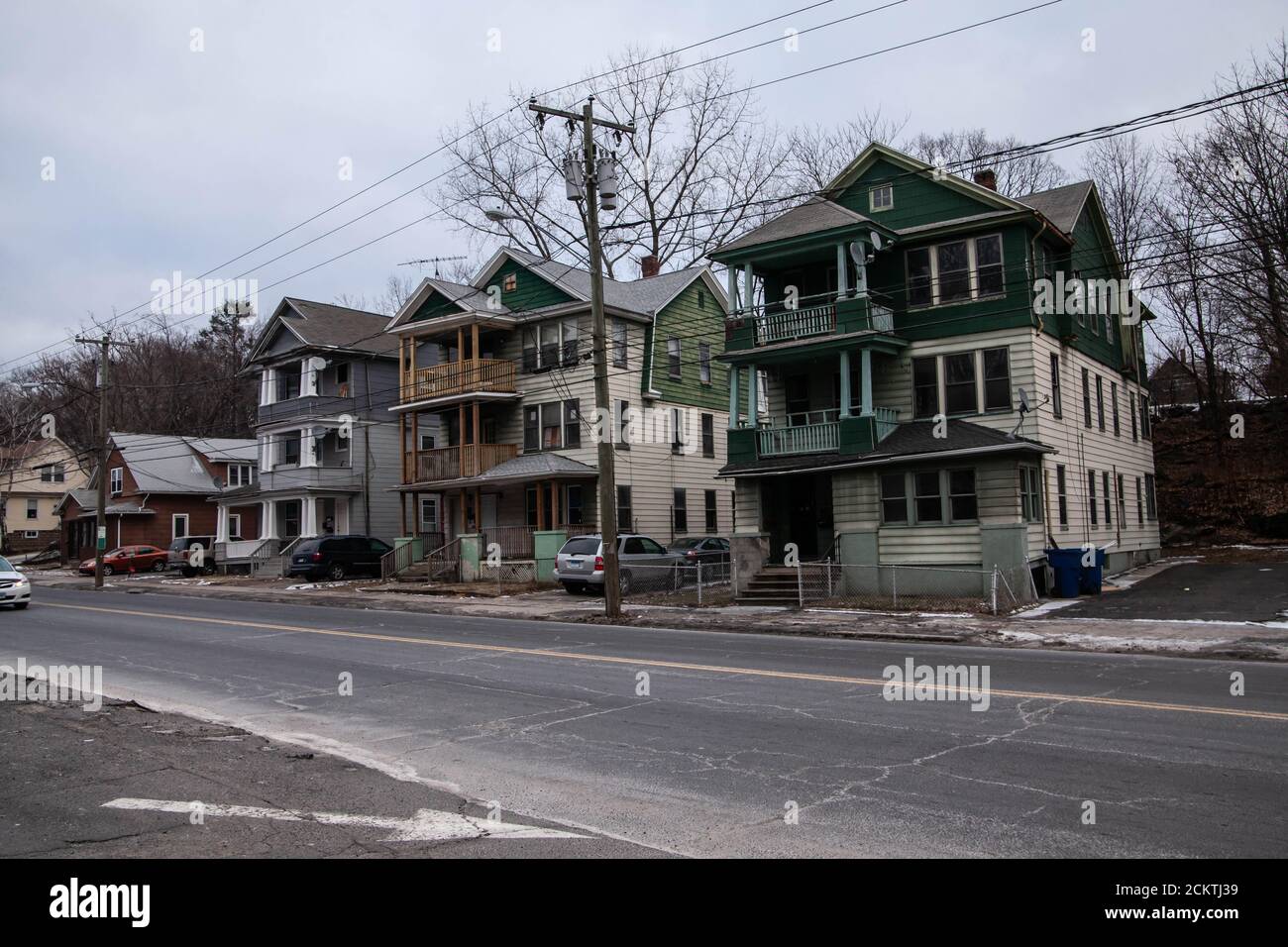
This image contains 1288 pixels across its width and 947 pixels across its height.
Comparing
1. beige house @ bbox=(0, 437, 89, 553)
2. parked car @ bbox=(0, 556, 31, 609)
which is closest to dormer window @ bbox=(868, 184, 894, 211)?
parked car @ bbox=(0, 556, 31, 609)

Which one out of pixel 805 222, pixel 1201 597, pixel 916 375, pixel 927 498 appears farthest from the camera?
pixel 805 222

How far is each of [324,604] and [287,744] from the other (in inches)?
749

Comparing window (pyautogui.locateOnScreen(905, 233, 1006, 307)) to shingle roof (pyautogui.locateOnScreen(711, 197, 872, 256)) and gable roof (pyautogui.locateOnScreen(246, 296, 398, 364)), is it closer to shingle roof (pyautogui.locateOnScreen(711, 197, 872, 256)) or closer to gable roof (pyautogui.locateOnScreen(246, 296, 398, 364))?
shingle roof (pyautogui.locateOnScreen(711, 197, 872, 256))

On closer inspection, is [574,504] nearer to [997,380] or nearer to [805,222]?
[805,222]

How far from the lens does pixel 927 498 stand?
945 inches

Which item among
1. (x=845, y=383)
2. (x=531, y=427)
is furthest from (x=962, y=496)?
(x=531, y=427)

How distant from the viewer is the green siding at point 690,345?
36.2m

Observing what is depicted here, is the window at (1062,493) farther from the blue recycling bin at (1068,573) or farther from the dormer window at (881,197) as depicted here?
the dormer window at (881,197)

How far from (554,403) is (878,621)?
1851 cm

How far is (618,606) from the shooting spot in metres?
22.0
